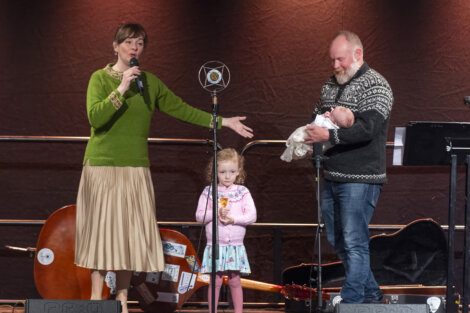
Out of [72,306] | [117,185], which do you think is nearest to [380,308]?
[72,306]

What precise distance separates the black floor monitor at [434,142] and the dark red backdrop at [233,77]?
180cm

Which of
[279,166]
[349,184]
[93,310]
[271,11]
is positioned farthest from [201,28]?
[93,310]

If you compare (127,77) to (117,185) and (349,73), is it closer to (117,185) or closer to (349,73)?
(117,185)

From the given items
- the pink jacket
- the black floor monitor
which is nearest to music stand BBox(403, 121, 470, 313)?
the black floor monitor

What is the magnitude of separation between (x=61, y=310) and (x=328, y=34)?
Answer: 354 centimetres

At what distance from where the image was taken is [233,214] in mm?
5910

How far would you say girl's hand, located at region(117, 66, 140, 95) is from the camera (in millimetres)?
5309

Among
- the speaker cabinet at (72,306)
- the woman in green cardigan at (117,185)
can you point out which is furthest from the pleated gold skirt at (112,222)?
the speaker cabinet at (72,306)

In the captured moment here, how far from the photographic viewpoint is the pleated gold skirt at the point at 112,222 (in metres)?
5.55

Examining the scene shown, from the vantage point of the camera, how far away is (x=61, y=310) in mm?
4367

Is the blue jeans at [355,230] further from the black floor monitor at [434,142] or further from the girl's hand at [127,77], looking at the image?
the girl's hand at [127,77]

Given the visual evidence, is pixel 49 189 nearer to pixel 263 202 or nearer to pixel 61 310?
pixel 263 202

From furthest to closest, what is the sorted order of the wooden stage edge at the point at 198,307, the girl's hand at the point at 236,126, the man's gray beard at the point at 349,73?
the wooden stage edge at the point at 198,307 < the girl's hand at the point at 236,126 < the man's gray beard at the point at 349,73

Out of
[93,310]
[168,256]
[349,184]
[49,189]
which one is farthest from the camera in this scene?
[49,189]
